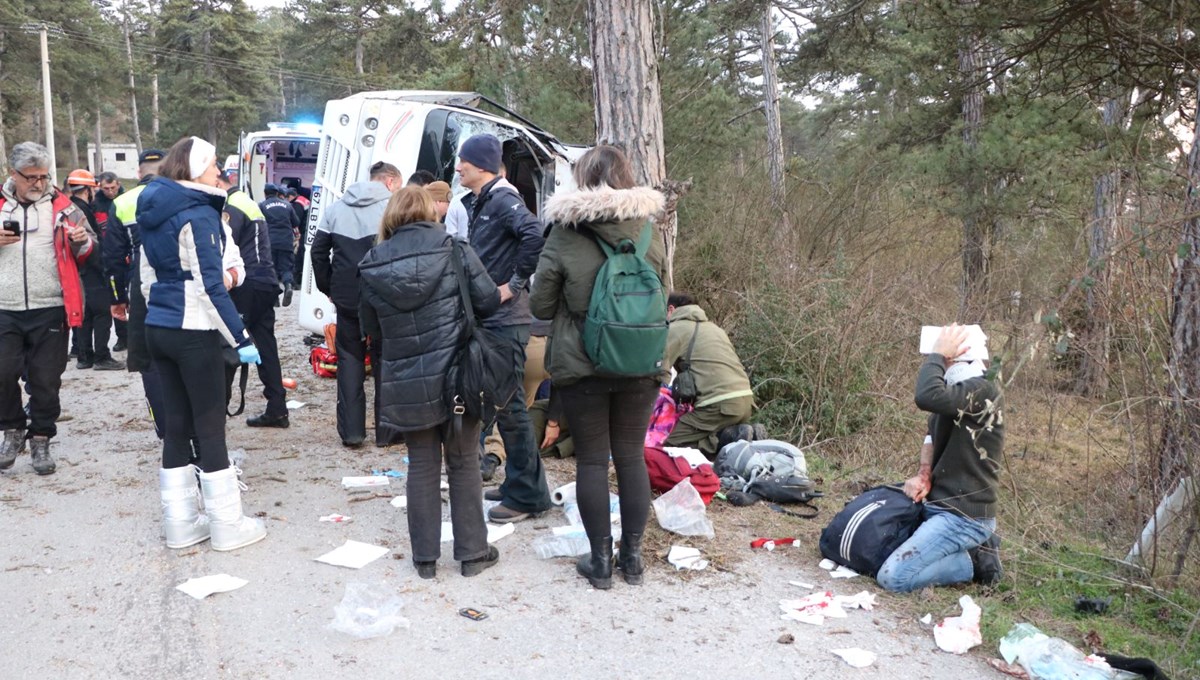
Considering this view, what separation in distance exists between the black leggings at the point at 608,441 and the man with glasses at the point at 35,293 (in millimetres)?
3550

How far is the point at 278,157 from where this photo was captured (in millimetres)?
17125

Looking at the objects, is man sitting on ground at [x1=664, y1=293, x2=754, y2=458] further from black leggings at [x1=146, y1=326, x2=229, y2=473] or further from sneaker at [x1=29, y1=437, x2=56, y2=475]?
sneaker at [x1=29, y1=437, x2=56, y2=475]

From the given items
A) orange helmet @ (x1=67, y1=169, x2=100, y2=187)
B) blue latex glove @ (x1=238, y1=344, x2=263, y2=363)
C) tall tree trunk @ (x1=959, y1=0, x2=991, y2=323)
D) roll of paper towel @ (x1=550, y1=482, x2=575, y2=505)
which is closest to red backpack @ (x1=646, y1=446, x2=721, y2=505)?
roll of paper towel @ (x1=550, y1=482, x2=575, y2=505)

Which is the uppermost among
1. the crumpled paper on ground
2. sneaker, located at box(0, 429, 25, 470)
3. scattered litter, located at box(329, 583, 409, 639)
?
sneaker, located at box(0, 429, 25, 470)

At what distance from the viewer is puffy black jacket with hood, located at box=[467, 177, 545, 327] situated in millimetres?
4969

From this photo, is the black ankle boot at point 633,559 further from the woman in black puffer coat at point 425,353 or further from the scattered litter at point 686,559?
the woman in black puffer coat at point 425,353

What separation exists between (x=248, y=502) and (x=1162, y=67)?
25.2 ft

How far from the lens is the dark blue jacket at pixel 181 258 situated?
14.3ft

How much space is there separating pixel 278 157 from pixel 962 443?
15435 mm

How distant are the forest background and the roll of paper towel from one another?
194cm

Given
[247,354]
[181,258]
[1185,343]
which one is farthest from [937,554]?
[181,258]

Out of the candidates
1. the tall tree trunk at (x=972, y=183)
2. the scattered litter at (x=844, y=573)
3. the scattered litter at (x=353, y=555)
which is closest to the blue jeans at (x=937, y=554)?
the scattered litter at (x=844, y=573)

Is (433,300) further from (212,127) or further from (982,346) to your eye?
(212,127)

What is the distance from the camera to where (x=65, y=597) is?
13.1ft
